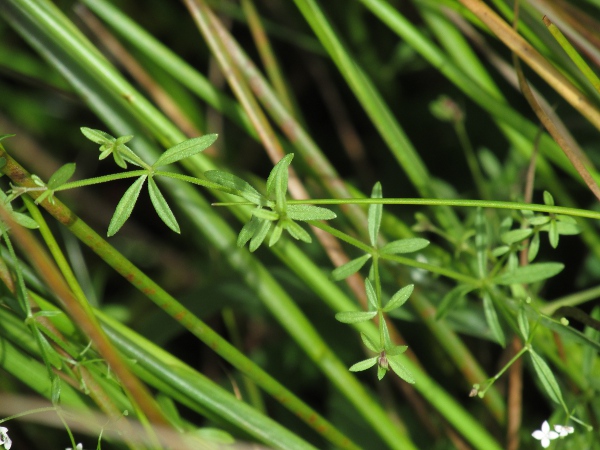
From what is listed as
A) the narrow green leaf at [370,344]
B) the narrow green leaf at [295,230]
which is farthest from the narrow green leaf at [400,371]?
the narrow green leaf at [295,230]

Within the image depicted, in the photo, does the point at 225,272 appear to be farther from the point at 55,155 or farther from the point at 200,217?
the point at 55,155

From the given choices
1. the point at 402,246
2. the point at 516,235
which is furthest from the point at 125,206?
the point at 516,235

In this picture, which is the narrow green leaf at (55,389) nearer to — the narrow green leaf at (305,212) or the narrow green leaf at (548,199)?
the narrow green leaf at (305,212)

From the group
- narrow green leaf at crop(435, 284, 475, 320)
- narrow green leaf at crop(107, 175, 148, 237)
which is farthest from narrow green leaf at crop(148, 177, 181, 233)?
narrow green leaf at crop(435, 284, 475, 320)

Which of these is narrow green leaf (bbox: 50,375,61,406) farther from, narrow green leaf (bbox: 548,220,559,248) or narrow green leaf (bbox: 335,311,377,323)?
narrow green leaf (bbox: 548,220,559,248)

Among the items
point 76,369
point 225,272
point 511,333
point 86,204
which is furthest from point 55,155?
point 511,333

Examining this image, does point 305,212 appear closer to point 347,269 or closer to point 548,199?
point 347,269
